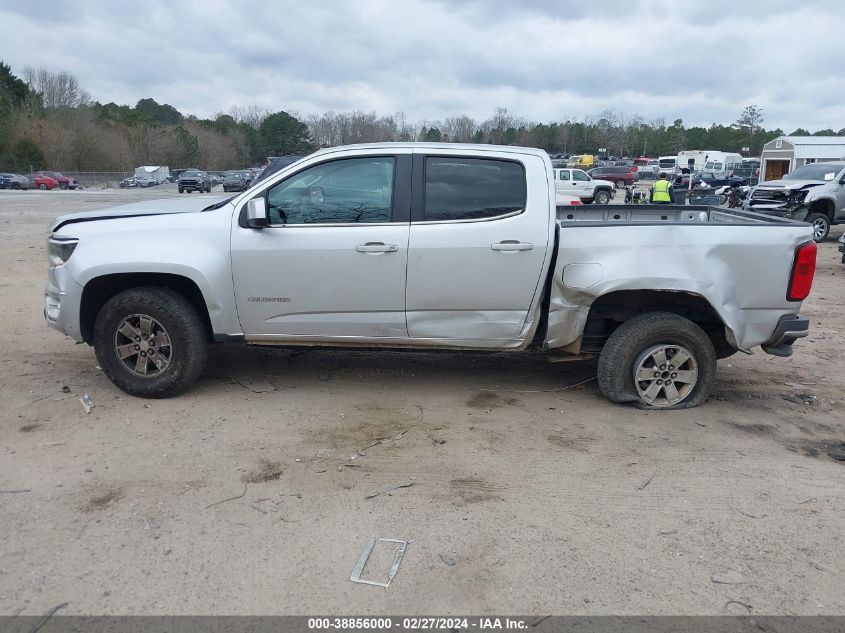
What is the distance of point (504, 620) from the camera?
294 centimetres

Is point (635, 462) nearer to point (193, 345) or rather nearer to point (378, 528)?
point (378, 528)

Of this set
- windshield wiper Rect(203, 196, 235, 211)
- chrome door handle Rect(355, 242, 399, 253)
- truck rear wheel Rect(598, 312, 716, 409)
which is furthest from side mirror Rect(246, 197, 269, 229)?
truck rear wheel Rect(598, 312, 716, 409)

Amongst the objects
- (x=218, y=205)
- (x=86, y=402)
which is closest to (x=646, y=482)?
(x=218, y=205)

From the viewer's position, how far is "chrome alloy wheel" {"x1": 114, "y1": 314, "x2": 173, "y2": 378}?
527cm

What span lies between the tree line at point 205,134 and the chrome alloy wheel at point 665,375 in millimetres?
33733

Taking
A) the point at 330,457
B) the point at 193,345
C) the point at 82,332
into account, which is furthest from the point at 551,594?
the point at 82,332

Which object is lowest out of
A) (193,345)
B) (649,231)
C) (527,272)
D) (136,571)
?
(136,571)

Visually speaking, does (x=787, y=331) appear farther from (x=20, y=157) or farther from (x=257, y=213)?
(x=20, y=157)

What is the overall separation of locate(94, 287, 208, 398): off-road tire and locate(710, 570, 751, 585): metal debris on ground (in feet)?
12.4

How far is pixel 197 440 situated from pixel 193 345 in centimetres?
87

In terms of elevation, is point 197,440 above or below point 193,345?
below

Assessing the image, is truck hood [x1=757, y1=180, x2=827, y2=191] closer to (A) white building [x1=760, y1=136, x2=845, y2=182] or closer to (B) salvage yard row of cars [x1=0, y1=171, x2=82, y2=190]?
(A) white building [x1=760, y1=136, x2=845, y2=182]

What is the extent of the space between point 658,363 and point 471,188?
1910 millimetres

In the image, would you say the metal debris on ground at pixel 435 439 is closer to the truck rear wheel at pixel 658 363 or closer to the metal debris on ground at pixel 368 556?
the metal debris on ground at pixel 368 556
